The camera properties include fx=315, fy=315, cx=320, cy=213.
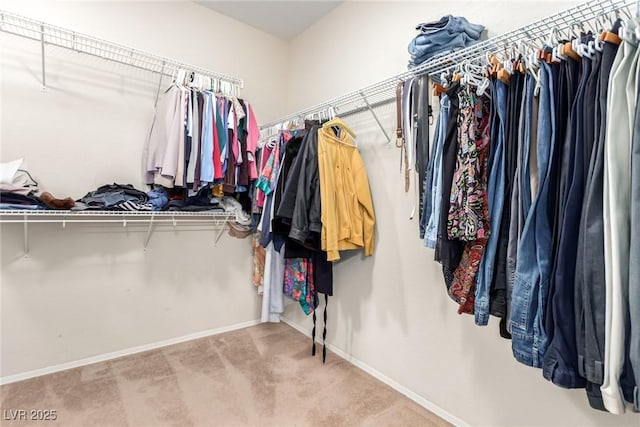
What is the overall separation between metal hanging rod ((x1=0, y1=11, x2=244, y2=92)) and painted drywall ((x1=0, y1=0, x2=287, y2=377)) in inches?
2.2

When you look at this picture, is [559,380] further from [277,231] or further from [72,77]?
[72,77]

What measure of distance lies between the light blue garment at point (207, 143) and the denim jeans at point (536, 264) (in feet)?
5.86

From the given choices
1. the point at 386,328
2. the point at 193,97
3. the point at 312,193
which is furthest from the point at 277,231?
the point at 193,97

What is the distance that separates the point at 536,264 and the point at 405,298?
41.2 inches

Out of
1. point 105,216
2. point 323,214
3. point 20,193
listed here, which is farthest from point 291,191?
point 20,193

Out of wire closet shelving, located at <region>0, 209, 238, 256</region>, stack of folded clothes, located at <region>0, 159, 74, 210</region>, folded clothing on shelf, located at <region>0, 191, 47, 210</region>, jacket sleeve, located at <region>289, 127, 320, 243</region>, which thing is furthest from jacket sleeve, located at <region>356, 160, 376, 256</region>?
folded clothing on shelf, located at <region>0, 191, 47, 210</region>

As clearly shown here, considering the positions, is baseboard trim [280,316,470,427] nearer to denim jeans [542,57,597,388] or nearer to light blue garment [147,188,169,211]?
denim jeans [542,57,597,388]

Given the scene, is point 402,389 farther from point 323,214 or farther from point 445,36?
point 445,36

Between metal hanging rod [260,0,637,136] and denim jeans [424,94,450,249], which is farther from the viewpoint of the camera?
denim jeans [424,94,450,249]

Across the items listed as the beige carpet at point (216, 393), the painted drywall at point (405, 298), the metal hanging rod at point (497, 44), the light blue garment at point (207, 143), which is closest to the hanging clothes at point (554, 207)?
the metal hanging rod at point (497, 44)

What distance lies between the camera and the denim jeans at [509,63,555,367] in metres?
0.88

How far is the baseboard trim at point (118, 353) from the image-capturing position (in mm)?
1918

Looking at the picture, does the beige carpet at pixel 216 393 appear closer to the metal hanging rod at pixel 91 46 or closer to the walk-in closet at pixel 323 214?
the walk-in closet at pixel 323 214

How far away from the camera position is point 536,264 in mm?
901
